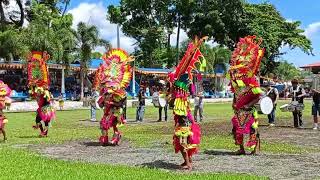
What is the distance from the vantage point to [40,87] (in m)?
17.8

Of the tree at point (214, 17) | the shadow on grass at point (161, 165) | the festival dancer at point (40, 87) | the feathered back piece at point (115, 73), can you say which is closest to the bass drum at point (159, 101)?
the festival dancer at point (40, 87)

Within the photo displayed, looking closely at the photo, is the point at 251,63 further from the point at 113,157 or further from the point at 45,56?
the point at 45,56

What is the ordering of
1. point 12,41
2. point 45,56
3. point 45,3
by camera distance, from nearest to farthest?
point 45,56 < point 12,41 < point 45,3

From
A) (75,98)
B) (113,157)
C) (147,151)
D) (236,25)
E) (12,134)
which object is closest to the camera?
(113,157)

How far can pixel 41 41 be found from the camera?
151 feet

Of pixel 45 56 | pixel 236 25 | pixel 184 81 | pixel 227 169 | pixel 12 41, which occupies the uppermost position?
pixel 236 25

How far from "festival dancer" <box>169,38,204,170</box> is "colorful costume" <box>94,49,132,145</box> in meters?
4.25

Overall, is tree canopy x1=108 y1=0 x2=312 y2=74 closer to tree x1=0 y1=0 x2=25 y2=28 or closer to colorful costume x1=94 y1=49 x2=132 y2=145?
tree x1=0 y1=0 x2=25 y2=28

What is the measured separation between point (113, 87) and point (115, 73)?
1.58ft

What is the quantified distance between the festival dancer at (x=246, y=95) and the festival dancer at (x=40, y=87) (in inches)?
295

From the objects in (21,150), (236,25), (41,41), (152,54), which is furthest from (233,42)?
(21,150)

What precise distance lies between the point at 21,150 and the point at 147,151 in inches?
137

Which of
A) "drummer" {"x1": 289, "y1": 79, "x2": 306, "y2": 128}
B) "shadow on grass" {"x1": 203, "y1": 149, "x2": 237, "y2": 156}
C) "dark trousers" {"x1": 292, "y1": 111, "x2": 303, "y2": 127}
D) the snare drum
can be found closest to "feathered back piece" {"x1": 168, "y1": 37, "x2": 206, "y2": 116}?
"shadow on grass" {"x1": 203, "y1": 149, "x2": 237, "y2": 156}

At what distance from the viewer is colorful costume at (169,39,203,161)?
11055 mm
